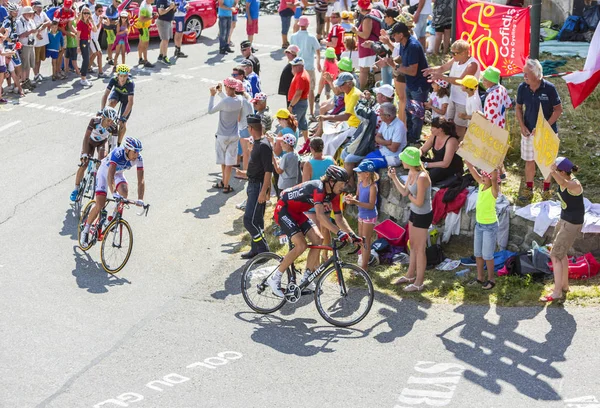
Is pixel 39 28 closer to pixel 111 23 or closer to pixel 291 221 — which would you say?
pixel 111 23

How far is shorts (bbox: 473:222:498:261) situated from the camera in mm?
11242

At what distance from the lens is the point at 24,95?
67.3 feet

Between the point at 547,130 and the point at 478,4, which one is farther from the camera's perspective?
the point at 478,4

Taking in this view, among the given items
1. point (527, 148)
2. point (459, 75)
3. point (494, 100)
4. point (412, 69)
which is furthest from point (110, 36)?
point (527, 148)

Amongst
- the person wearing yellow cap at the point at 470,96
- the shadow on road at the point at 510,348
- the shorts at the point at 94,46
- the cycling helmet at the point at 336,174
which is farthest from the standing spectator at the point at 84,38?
the shadow on road at the point at 510,348

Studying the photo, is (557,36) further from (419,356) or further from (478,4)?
(419,356)

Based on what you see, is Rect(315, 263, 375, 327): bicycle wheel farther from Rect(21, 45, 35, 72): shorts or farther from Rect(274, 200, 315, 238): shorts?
Rect(21, 45, 35, 72): shorts

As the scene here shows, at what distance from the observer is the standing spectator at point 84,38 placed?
21.2 metres

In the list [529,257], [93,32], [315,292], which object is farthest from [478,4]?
[93,32]

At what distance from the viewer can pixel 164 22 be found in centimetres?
2289

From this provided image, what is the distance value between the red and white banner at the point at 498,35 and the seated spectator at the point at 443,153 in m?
2.27

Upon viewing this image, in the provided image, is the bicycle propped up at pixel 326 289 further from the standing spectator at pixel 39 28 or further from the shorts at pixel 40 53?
the shorts at pixel 40 53

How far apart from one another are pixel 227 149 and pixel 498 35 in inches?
184

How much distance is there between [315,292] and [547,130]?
10.8 feet
